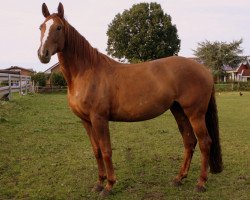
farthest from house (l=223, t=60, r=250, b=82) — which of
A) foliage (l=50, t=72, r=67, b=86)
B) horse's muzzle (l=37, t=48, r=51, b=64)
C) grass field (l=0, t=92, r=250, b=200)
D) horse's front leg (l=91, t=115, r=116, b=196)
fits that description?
horse's muzzle (l=37, t=48, r=51, b=64)

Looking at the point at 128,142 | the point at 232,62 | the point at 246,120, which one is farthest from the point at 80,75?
the point at 232,62

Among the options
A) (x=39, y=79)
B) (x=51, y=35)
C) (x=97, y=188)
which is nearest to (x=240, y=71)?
(x=39, y=79)

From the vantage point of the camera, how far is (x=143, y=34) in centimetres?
5588

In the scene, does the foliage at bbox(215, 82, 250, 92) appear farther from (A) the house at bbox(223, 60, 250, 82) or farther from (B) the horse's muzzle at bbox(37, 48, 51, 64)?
(B) the horse's muzzle at bbox(37, 48, 51, 64)

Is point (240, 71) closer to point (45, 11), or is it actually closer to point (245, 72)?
point (245, 72)

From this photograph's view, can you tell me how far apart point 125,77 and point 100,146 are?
1009 millimetres

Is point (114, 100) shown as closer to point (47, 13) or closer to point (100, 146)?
point (100, 146)

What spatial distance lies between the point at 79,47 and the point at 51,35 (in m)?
0.52

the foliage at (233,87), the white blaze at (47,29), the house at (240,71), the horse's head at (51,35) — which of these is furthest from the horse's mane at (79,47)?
the house at (240,71)

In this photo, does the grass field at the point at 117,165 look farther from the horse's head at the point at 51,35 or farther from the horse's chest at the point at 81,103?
the horse's head at the point at 51,35

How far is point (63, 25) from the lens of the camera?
424 cm

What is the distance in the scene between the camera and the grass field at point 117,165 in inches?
178

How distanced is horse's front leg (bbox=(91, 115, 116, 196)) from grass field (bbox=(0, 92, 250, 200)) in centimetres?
14

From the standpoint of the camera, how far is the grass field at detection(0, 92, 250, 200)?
4527 mm
